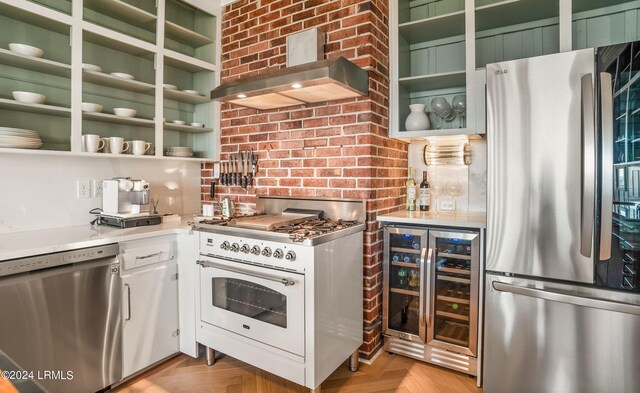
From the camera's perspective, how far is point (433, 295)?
2.33 meters

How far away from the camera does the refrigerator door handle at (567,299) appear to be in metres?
1.66

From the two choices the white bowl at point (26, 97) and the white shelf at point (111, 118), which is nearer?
the white bowl at point (26, 97)

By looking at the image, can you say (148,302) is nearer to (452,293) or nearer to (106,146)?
(106,146)

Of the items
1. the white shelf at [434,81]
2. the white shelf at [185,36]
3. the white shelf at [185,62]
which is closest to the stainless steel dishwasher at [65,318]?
the white shelf at [185,62]

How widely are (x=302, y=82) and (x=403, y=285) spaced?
1499 millimetres

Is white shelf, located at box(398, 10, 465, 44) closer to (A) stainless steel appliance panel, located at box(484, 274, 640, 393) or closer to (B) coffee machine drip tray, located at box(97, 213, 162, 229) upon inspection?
→ (A) stainless steel appliance panel, located at box(484, 274, 640, 393)

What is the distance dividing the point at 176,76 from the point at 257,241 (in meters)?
1.95

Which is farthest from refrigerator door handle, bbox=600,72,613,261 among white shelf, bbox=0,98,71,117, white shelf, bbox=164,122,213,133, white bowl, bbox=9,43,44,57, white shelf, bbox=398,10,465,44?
white bowl, bbox=9,43,44,57

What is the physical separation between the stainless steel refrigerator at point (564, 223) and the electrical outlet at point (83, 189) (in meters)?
2.66

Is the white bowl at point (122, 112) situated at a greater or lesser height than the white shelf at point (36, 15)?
lesser

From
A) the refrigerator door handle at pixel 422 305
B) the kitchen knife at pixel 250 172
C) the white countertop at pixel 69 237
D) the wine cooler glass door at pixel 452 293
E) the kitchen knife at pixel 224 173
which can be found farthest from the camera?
the kitchen knife at pixel 224 173

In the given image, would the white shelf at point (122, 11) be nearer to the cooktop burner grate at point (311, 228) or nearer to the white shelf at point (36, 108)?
the white shelf at point (36, 108)

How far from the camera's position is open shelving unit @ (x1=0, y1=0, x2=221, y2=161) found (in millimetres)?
2244

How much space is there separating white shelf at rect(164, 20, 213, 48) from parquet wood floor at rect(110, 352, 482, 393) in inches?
97.4
